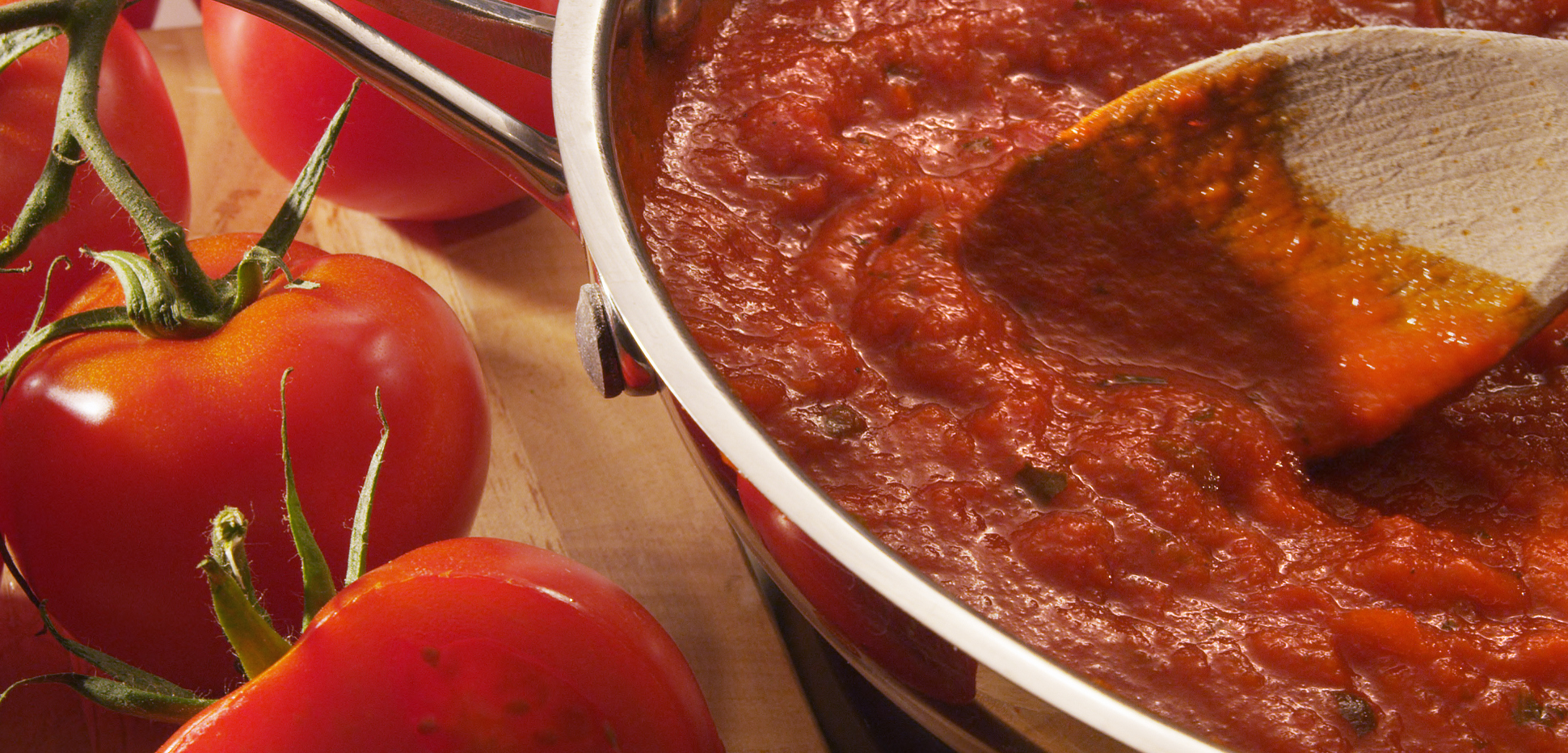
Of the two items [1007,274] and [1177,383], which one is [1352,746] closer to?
[1177,383]

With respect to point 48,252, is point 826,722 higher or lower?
lower

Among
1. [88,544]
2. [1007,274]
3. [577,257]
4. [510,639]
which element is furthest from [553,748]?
[577,257]

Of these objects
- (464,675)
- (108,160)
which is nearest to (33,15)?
(108,160)

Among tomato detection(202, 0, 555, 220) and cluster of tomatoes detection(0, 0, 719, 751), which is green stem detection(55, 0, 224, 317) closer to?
cluster of tomatoes detection(0, 0, 719, 751)

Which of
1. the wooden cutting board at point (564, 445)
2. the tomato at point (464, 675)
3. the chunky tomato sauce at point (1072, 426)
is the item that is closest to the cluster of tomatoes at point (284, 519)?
the tomato at point (464, 675)

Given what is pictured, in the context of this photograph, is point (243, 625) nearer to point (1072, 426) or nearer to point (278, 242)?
point (278, 242)

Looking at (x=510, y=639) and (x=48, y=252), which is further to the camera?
(x=48, y=252)

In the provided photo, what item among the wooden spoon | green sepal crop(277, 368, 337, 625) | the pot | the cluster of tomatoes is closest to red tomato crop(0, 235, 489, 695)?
the cluster of tomatoes
